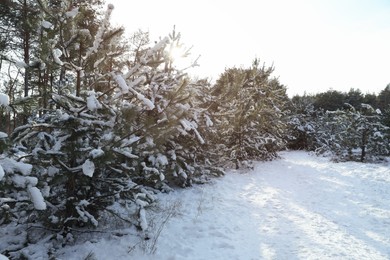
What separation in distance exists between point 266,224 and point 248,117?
6771 millimetres

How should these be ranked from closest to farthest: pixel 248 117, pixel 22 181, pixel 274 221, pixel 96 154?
pixel 22 181, pixel 96 154, pixel 274 221, pixel 248 117

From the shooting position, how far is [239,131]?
40.0ft

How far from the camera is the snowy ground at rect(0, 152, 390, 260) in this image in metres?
4.42

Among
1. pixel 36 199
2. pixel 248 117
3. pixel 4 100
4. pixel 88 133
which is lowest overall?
pixel 36 199

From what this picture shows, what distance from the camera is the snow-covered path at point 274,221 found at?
14.7ft

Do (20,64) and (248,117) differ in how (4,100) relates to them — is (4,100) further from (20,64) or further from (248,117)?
(248,117)

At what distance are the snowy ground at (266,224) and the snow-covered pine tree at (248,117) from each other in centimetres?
256

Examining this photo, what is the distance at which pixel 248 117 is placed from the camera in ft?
39.8

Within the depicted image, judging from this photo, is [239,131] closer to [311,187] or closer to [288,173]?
[288,173]

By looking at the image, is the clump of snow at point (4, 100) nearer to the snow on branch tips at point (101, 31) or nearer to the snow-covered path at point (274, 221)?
the snow on branch tips at point (101, 31)

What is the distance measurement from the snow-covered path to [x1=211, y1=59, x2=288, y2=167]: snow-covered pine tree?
2483 mm

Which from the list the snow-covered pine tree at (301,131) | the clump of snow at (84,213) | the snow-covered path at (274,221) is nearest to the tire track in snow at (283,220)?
the snow-covered path at (274,221)

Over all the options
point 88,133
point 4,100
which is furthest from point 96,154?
point 4,100

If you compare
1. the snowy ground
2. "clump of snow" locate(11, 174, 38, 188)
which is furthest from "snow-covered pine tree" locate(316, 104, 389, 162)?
"clump of snow" locate(11, 174, 38, 188)
